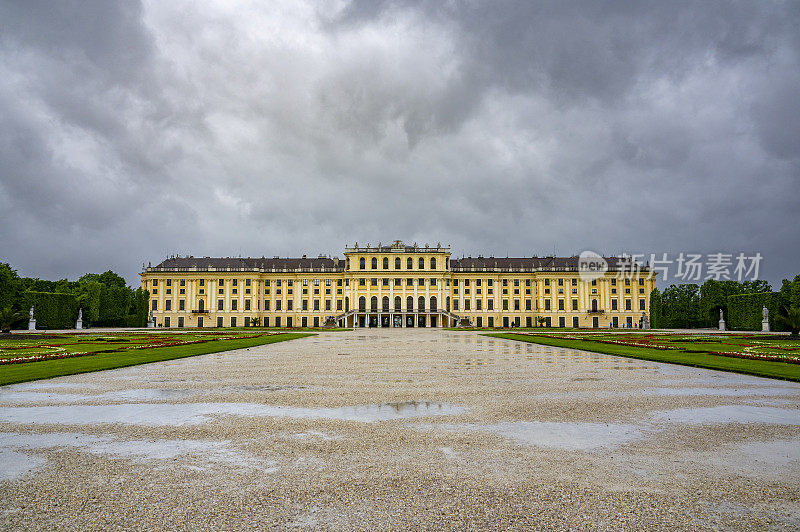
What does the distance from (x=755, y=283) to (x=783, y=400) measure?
89324mm

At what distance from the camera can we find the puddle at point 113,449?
5.21m

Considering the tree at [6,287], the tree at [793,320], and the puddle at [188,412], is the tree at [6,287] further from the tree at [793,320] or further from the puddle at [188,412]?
the tree at [793,320]

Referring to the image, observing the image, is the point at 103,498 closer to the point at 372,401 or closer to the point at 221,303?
the point at 372,401

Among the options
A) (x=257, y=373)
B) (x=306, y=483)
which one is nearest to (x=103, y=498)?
(x=306, y=483)

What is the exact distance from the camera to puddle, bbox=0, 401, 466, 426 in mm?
7355

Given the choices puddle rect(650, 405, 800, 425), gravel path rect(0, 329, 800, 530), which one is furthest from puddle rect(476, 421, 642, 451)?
puddle rect(650, 405, 800, 425)

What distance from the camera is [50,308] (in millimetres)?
63875

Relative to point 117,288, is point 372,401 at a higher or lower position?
lower

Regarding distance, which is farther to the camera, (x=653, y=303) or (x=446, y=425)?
(x=653, y=303)

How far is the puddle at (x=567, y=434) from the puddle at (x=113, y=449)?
9.93ft

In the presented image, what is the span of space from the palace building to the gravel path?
7482cm

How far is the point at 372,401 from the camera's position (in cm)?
905

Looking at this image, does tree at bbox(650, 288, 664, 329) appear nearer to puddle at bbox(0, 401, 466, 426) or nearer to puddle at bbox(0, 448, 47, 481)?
puddle at bbox(0, 401, 466, 426)

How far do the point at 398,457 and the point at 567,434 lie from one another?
2.35 metres
